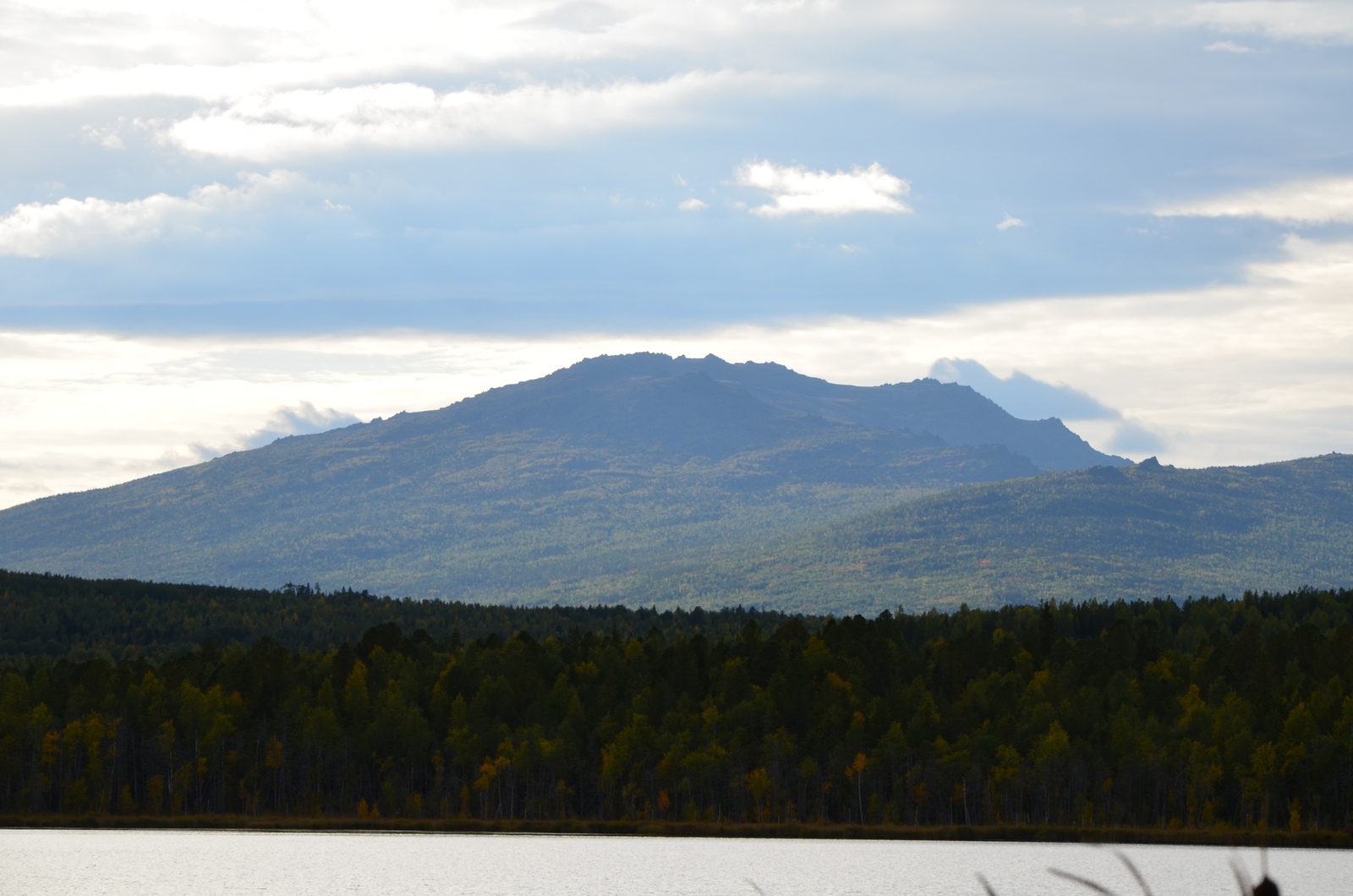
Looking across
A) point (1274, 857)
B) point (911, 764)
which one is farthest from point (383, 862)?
point (1274, 857)

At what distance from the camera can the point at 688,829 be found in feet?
572

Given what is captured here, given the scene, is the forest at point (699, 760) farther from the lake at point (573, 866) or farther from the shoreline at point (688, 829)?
the lake at point (573, 866)

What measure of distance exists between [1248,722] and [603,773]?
71.2 m

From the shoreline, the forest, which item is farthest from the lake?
the forest

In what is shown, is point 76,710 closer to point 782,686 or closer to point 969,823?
point 782,686

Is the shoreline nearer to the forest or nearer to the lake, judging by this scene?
the lake

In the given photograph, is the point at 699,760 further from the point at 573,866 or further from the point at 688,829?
the point at 573,866

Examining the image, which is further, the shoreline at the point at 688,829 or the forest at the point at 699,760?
the forest at the point at 699,760

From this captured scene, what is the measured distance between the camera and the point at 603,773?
177875mm

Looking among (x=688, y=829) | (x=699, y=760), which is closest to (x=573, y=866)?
(x=688, y=829)

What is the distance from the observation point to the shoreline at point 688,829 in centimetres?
16325

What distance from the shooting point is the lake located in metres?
131

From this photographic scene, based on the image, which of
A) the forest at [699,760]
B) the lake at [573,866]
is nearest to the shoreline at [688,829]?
the lake at [573,866]

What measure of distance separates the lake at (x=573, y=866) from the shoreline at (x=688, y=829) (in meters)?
1.30
